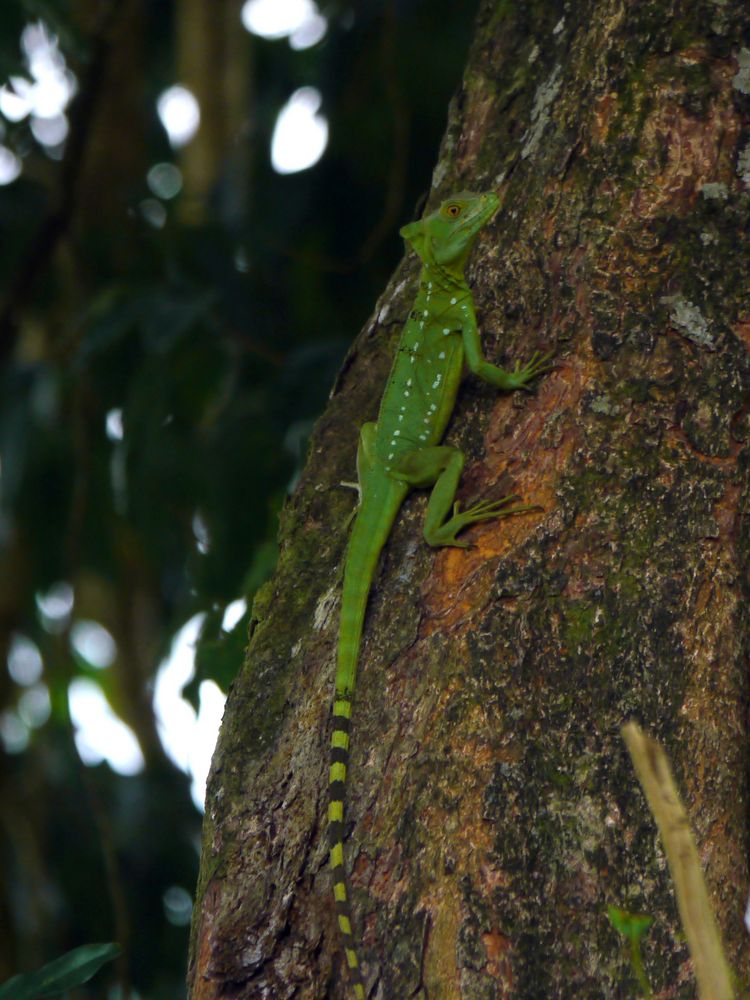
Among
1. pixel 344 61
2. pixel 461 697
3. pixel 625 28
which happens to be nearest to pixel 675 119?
pixel 625 28

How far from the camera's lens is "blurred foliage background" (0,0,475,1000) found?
5125 mm

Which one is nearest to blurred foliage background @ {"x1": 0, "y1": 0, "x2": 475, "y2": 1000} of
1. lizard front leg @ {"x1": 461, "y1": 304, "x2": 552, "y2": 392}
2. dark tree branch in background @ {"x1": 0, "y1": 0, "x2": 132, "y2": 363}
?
dark tree branch in background @ {"x1": 0, "y1": 0, "x2": 132, "y2": 363}

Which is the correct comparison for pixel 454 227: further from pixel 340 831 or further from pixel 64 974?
pixel 64 974

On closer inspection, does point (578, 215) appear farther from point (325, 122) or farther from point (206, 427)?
point (325, 122)

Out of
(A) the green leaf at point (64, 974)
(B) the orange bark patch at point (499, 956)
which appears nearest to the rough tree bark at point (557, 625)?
(B) the orange bark patch at point (499, 956)

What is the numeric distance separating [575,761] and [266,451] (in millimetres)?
2851

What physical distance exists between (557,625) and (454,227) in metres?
1.39

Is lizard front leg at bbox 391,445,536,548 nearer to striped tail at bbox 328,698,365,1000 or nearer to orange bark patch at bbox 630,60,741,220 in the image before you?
striped tail at bbox 328,698,365,1000

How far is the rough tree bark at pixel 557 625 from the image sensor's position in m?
2.39

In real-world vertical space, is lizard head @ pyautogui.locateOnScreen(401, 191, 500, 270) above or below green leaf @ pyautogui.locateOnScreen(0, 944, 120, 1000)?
above

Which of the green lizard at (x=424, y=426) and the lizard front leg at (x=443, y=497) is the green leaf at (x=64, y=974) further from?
the lizard front leg at (x=443, y=497)

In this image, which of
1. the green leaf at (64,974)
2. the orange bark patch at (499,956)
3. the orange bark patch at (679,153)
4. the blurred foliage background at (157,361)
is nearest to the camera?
the orange bark patch at (499,956)

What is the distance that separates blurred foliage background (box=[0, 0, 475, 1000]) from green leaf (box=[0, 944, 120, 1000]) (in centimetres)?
136

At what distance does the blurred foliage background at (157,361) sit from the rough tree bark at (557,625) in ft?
4.43
